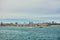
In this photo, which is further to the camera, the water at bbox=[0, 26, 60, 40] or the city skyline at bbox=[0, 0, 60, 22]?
the water at bbox=[0, 26, 60, 40]

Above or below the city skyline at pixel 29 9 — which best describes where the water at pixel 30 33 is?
below

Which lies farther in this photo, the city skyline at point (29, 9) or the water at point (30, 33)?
the water at point (30, 33)

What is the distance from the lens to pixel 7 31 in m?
3.93

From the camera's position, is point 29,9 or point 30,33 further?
point 30,33

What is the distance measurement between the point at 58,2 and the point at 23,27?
34.7 inches

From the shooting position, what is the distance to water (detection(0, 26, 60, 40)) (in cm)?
382

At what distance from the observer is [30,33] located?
3.93m

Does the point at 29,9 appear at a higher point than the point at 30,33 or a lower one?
higher

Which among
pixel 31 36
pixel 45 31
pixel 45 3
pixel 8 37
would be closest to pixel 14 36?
pixel 8 37

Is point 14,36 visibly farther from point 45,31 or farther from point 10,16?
point 45,31

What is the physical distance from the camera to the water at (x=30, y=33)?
12.5 ft

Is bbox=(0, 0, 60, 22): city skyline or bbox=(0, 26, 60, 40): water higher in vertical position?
bbox=(0, 0, 60, 22): city skyline

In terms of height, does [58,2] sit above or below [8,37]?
above

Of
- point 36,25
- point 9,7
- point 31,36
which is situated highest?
point 9,7
